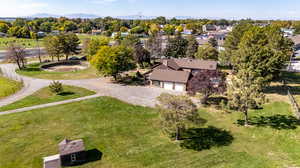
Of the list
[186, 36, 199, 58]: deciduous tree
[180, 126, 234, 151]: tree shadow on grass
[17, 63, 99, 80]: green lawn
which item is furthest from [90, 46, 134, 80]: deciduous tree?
[180, 126, 234, 151]: tree shadow on grass

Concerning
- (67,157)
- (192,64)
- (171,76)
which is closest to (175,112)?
(67,157)

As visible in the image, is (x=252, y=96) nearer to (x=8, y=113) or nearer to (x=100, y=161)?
(x=100, y=161)

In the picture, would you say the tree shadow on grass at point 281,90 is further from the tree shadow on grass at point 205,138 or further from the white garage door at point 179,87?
the tree shadow on grass at point 205,138

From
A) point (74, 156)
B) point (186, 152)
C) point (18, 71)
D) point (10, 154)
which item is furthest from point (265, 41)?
point (18, 71)

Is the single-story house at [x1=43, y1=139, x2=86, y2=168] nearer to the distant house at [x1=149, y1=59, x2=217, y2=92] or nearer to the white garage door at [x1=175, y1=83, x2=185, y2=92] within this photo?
the distant house at [x1=149, y1=59, x2=217, y2=92]

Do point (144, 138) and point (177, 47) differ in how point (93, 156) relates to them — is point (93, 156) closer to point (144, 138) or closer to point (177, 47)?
point (144, 138)

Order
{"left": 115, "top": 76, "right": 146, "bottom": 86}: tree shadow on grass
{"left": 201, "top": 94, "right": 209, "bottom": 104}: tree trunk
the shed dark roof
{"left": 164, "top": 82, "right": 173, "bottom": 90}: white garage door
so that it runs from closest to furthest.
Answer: {"left": 201, "top": 94, "right": 209, "bottom": 104}: tree trunk
{"left": 164, "top": 82, "right": 173, "bottom": 90}: white garage door
{"left": 115, "top": 76, "right": 146, "bottom": 86}: tree shadow on grass
the shed dark roof
